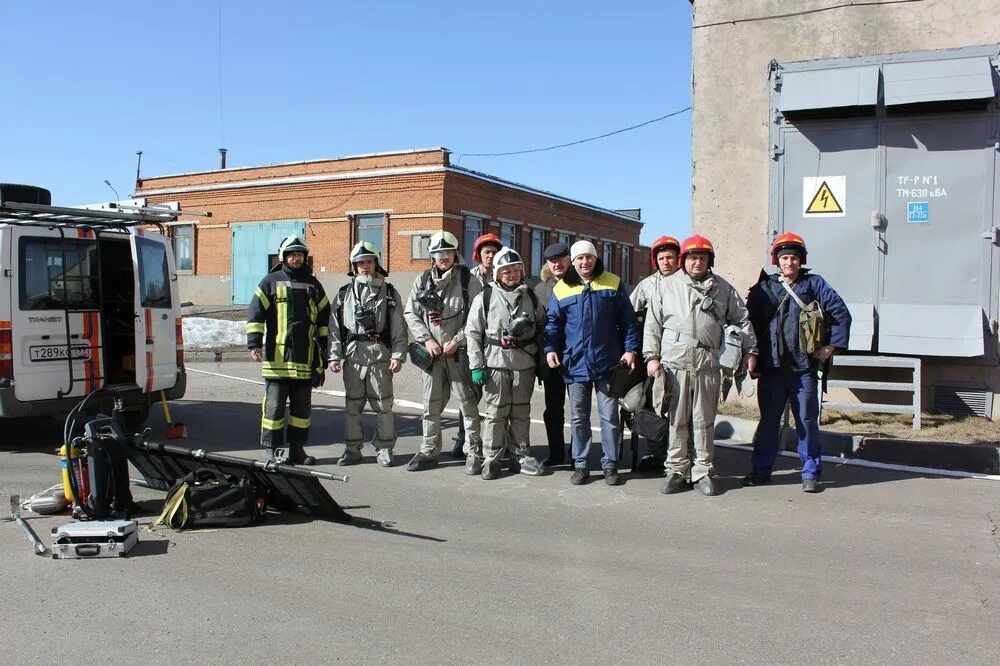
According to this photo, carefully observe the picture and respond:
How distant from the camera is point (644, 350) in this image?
6.46 m

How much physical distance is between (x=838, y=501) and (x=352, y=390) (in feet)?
14.1

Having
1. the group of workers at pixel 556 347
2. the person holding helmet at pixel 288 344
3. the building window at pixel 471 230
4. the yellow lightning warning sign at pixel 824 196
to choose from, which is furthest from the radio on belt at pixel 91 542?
the building window at pixel 471 230

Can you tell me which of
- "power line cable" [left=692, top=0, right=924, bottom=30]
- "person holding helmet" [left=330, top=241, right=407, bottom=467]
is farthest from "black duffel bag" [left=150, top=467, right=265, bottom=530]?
"power line cable" [left=692, top=0, right=924, bottom=30]

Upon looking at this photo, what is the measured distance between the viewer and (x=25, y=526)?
16.9 ft

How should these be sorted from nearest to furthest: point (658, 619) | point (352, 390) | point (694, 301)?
point (658, 619) → point (694, 301) → point (352, 390)

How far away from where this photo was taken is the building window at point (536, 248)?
116 ft

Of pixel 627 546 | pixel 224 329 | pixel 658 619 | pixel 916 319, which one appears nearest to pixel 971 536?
pixel 627 546

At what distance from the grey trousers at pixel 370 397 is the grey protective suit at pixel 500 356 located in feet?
3.29

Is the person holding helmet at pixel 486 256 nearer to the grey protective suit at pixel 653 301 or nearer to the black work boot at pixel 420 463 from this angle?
the grey protective suit at pixel 653 301

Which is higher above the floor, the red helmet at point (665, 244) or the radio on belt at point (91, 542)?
Result: the red helmet at point (665, 244)

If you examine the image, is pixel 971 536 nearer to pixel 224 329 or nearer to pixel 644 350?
pixel 644 350

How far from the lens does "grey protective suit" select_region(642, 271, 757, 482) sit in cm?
626

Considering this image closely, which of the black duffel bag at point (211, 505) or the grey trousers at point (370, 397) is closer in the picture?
the black duffel bag at point (211, 505)

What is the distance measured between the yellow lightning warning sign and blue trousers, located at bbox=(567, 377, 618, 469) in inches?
162
